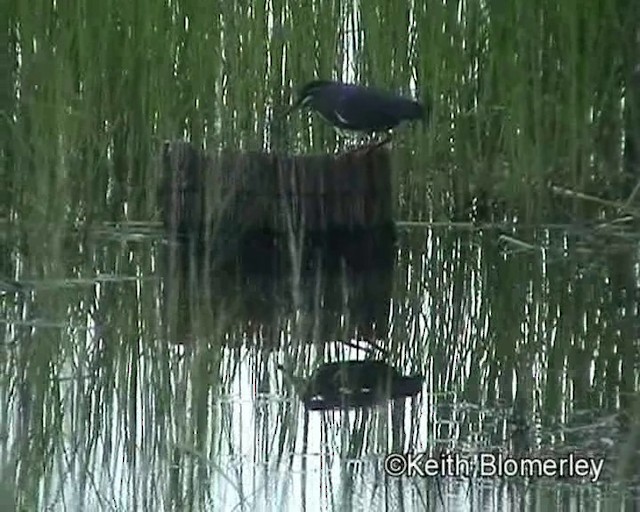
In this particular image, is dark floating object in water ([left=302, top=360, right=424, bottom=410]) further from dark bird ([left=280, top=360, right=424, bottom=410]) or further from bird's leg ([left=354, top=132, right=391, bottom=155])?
bird's leg ([left=354, top=132, right=391, bottom=155])

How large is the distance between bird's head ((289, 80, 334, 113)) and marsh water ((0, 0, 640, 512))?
0.02 m

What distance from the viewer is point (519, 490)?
852 mm

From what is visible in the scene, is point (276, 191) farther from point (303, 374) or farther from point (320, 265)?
point (303, 374)

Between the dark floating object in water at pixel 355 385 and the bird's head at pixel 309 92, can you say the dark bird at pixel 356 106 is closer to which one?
the bird's head at pixel 309 92

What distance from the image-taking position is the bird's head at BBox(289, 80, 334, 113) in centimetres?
162

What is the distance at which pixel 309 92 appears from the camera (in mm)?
1641

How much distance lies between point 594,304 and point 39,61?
0.79 metres

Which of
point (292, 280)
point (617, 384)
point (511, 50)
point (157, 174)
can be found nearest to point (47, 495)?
point (617, 384)

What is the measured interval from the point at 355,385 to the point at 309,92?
61 centimetres

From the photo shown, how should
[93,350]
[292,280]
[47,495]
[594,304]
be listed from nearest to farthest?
[47,495] < [93,350] < [594,304] < [292,280]

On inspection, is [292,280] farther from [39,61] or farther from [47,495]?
[47,495]

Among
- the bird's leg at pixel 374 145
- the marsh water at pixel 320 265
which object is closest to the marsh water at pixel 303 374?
the marsh water at pixel 320 265

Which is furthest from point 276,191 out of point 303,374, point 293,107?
point 303,374

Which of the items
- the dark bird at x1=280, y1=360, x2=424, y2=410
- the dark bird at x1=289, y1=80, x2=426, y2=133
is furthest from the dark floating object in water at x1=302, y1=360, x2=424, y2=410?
the dark bird at x1=289, y1=80, x2=426, y2=133
